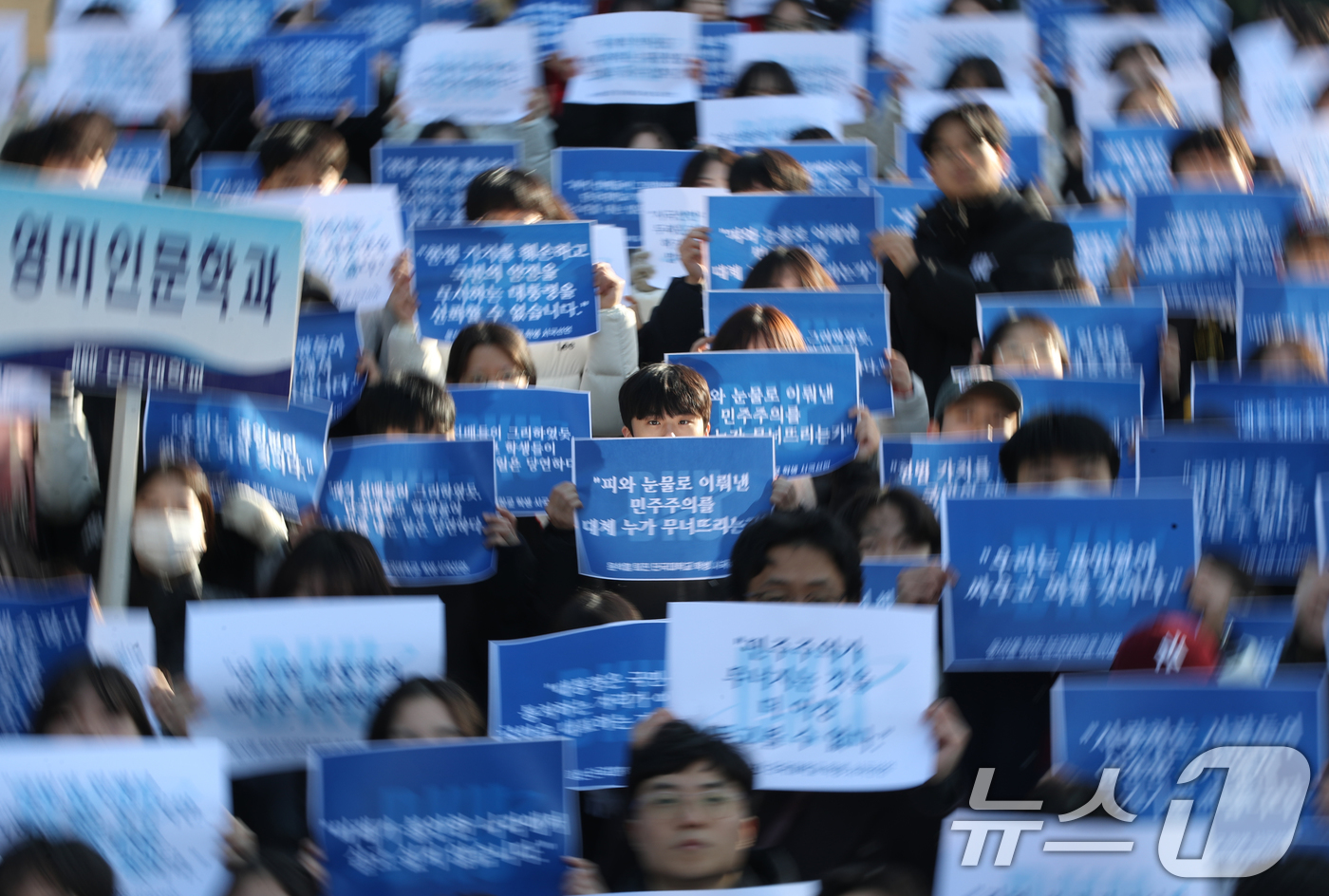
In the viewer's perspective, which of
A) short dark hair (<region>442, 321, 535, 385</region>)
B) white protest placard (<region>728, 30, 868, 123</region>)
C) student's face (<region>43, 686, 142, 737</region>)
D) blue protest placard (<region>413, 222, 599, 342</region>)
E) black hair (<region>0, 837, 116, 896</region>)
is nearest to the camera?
black hair (<region>0, 837, 116, 896</region>)

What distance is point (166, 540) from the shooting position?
400 cm

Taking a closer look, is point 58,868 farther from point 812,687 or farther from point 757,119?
point 757,119

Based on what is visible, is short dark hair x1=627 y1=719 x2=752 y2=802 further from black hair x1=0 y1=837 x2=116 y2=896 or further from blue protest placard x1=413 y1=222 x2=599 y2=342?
blue protest placard x1=413 y1=222 x2=599 y2=342

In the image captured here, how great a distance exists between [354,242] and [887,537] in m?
2.72

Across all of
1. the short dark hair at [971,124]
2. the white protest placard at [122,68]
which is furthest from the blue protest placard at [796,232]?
the white protest placard at [122,68]

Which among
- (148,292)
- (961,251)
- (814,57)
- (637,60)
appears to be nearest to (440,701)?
(148,292)

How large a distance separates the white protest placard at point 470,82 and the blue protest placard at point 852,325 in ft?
9.97

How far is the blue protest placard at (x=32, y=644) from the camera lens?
3.39 metres

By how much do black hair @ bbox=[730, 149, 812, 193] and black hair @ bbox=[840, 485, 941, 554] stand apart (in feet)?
7.75

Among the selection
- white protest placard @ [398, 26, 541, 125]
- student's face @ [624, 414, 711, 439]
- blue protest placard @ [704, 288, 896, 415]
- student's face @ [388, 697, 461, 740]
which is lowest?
student's face @ [388, 697, 461, 740]

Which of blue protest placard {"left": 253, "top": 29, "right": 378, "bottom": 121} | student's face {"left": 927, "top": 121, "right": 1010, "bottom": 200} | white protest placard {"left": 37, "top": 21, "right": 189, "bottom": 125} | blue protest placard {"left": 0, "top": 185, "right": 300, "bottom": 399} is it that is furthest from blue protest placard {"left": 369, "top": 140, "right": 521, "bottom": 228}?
blue protest placard {"left": 0, "top": 185, "right": 300, "bottom": 399}

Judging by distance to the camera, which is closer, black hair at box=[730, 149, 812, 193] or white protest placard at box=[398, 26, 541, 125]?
black hair at box=[730, 149, 812, 193]

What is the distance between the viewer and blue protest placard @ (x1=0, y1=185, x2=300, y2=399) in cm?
371

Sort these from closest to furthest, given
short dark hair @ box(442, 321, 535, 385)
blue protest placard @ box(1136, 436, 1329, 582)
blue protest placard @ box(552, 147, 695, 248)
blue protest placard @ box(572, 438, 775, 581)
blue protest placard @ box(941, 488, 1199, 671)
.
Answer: blue protest placard @ box(941, 488, 1199, 671), blue protest placard @ box(572, 438, 775, 581), blue protest placard @ box(1136, 436, 1329, 582), short dark hair @ box(442, 321, 535, 385), blue protest placard @ box(552, 147, 695, 248)
